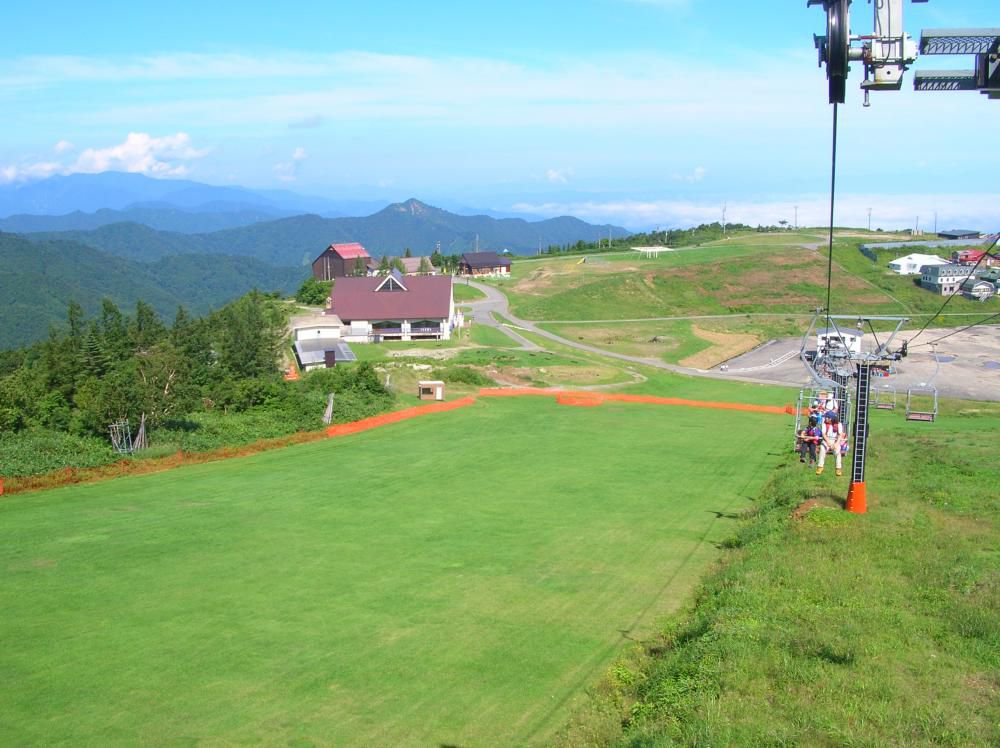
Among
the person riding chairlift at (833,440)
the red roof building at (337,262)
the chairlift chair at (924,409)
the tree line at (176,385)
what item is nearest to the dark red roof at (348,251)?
the red roof building at (337,262)

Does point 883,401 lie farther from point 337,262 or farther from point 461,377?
point 337,262

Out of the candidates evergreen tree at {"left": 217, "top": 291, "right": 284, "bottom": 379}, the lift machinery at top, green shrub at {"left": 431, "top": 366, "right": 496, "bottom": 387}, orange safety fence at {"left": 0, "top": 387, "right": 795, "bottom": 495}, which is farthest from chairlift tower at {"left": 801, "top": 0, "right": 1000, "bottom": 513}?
green shrub at {"left": 431, "top": 366, "right": 496, "bottom": 387}

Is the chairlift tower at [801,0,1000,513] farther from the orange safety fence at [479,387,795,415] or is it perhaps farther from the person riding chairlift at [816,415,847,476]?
the orange safety fence at [479,387,795,415]

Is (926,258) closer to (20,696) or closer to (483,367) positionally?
(483,367)

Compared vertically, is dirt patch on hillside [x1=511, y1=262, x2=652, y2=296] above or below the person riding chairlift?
above

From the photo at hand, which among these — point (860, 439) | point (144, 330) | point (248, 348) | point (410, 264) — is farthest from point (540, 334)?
point (860, 439)

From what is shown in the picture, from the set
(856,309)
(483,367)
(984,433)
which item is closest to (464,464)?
(984,433)

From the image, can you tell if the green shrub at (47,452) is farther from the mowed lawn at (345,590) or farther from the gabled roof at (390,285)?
the gabled roof at (390,285)
